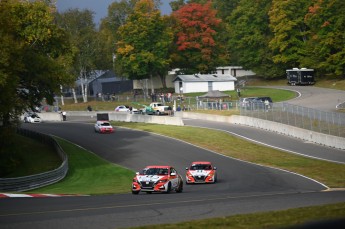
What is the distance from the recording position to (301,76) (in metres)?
105

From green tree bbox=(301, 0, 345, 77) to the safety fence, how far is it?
34369mm

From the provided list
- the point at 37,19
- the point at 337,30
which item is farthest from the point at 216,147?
the point at 337,30

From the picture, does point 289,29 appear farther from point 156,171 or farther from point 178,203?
point 178,203

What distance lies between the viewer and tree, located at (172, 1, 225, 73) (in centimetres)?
11338

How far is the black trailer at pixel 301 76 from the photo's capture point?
104688 millimetres

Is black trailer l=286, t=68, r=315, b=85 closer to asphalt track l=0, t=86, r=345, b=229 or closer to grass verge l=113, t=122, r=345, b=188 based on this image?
grass verge l=113, t=122, r=345, b=188

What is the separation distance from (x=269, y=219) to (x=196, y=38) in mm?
96568

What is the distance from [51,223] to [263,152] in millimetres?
37257

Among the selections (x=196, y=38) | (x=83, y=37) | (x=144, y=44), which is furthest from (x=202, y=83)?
(x=83, y=37)

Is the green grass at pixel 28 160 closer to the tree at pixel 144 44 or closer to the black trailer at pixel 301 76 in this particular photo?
the tree at pixel 144 44

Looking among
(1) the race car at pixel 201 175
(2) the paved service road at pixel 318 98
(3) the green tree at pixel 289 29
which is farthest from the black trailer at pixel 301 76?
(1) the race car at pixel 201 175

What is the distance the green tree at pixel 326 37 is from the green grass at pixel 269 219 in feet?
275

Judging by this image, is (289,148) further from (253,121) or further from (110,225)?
(110,225)

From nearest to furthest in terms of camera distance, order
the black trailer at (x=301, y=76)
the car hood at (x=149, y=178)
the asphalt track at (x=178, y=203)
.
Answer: the asphalt track at (x=178, y=203) < the car hood at (x=149, y=178) < the black trailer at (x=301, y=76)
